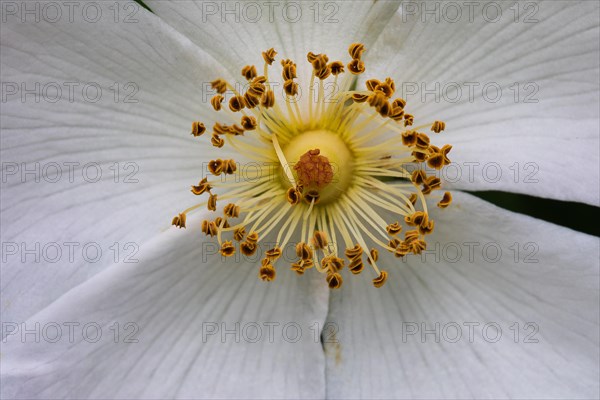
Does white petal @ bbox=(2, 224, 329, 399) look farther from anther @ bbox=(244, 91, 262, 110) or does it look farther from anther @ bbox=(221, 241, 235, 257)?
anther @ bbox=(244, 91, 262, 110)

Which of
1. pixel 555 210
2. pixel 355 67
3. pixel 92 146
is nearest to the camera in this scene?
pixel 355 67

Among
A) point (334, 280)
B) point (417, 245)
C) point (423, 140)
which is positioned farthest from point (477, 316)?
point (423, 140)

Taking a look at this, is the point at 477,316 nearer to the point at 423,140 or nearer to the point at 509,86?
the point at 423,140

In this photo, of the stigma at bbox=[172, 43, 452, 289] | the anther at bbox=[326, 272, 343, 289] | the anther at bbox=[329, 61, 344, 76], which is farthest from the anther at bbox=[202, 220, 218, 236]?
the anther at bbox=[329, 61, 344, 76]

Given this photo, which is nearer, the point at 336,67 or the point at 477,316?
the point at 336,67

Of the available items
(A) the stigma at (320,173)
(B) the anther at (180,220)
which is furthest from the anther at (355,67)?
(B) the anther at (180,220)

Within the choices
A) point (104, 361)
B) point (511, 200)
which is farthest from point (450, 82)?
point (104, 361)
